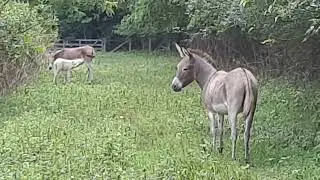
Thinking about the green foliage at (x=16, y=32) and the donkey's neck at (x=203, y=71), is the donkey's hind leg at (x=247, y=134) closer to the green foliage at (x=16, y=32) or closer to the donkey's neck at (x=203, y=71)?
the donkey's neck at (x=203, y=71)

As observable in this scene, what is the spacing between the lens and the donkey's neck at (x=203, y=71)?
9.68 meters

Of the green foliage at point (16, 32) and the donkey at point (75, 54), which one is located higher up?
the green foliage at point (16, 32)

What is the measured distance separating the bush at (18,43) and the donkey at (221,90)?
2.76 m

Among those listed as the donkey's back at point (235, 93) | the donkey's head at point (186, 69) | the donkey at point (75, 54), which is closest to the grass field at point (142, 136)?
the donkey's back at point (235, 93)

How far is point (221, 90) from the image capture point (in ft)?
28.1

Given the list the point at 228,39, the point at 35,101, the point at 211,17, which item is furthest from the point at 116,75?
the point at 35,101

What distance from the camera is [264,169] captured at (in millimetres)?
7797

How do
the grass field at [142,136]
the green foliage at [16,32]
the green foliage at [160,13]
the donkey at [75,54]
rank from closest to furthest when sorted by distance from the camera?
the grass field at [142,136] < the green foliage at [16,32] < the donkey at [75,54] < the green foliage at [160,13]

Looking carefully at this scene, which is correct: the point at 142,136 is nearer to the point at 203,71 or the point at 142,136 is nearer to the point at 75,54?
the point at 203,71

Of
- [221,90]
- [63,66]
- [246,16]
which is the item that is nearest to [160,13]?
[63,66]

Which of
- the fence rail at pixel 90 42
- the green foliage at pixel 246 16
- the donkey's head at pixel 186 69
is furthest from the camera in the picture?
the fence rail at pixel 90 42

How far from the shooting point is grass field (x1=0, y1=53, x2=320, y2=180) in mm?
7105

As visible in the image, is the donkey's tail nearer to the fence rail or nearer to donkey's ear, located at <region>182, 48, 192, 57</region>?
donkey's ear, located at <region>182, 48, 192, 57</region>

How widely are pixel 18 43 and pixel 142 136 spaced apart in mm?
3967
